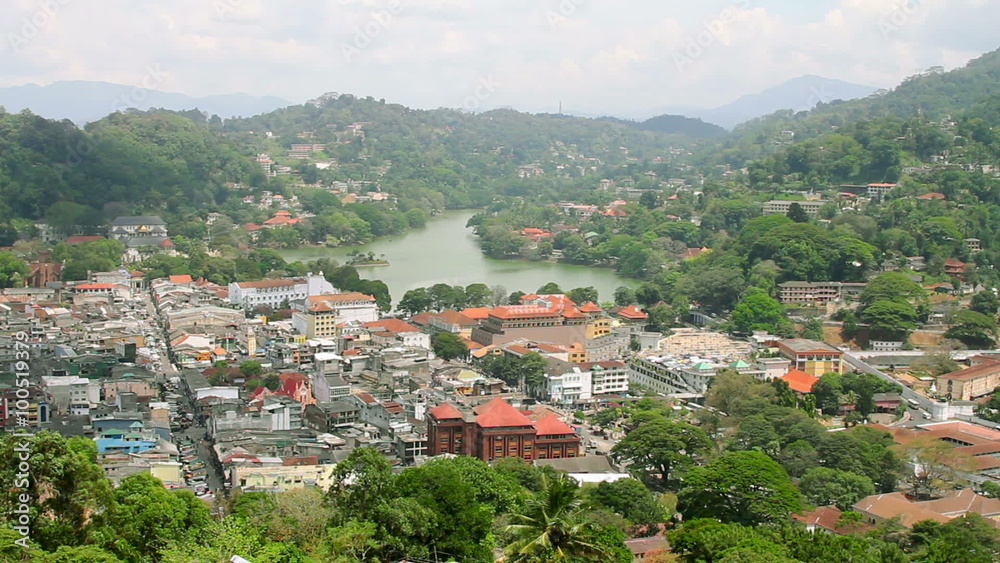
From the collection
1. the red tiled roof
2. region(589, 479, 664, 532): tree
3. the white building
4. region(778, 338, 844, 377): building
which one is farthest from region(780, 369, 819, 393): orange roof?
the red tiled roof

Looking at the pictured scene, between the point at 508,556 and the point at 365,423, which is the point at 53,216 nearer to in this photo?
the point at 365,423

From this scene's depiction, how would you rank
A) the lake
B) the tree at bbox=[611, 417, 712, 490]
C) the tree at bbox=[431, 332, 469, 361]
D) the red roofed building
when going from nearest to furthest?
1. the tree at bbox=[611, 417, 712, 490]
2. the red roofed building
3. the tree at bbox=[431, 332, 469, 361]
4. the lake

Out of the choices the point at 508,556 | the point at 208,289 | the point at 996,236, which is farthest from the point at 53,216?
the point at 508,556

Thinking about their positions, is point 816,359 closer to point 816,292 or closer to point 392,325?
point 816,292

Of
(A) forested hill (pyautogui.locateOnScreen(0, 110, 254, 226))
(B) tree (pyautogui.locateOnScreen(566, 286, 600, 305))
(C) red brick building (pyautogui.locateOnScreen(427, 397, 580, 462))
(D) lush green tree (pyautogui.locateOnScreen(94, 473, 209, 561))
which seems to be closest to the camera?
(D) lush green tree (pyautogui.locateOnScreen(94, 473, 209, 561))

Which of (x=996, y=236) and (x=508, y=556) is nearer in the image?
(x=508, y=556)

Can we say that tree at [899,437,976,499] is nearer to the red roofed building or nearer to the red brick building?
the red roofed building

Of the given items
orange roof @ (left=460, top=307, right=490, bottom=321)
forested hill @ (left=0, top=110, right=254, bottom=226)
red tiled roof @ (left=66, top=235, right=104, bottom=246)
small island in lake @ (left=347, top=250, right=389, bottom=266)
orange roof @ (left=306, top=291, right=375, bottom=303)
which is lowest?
orange roof @ (left=460, top=307, right=490, bottom=321)

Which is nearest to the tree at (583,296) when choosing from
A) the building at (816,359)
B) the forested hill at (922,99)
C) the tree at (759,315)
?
the tree at (759,315)
